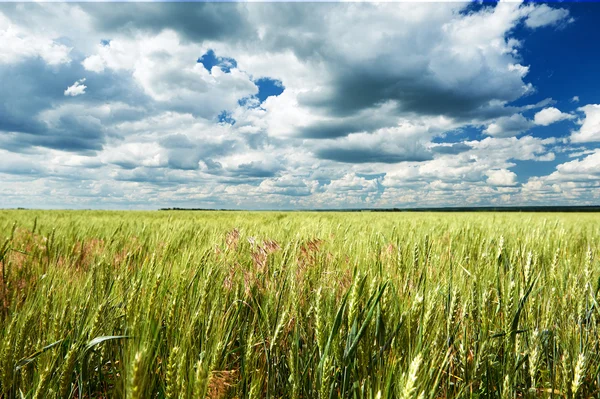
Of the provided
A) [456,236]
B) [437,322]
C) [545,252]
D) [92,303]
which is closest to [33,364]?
[92,303]

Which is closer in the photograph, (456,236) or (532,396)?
(532,396)

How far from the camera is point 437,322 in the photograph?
1065 mm

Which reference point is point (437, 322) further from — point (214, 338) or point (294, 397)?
point (214, 338)

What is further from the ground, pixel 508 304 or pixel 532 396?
pixel 508 304

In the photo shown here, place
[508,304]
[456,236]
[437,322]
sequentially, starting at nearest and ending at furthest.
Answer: [437,322] < [508,304] < [456,236]

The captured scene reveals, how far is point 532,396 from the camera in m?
1.08

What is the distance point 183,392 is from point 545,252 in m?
2.98

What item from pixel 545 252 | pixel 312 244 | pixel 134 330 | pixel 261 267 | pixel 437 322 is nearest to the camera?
pixel 134 330

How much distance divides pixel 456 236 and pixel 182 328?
358 centimetres

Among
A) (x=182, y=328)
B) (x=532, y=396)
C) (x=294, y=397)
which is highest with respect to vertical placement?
(x=182, y=328)

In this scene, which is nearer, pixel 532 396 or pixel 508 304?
pixel 532 396

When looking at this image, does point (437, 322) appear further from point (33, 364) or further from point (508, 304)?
point (33, 364)

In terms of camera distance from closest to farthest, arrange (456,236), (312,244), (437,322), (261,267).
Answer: (437,322), (261,267), (312,244), (456,236)

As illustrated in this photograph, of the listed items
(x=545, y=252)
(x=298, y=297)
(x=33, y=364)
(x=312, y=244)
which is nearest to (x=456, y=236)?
(x=545, y=252)
